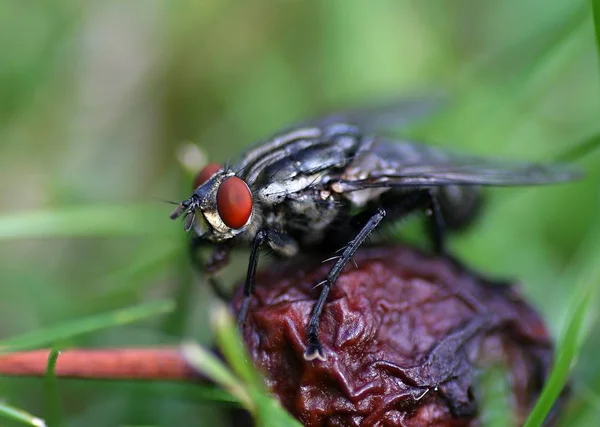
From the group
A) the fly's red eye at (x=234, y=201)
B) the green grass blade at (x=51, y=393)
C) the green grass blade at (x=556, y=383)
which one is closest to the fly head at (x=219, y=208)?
the fly's red eye at (x=234, y=201)

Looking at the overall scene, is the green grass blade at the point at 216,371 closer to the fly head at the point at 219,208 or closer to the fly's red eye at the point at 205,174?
the fly head at the point at 219,208

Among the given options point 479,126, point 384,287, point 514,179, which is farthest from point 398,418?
point 479,126

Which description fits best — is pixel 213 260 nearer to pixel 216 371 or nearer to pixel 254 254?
pixel 254 254

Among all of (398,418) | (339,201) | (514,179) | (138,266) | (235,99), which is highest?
(235,99)

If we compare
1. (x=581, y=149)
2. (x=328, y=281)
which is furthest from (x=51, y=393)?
(x=581, y=149)

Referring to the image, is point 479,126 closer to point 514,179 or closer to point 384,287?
point 514,179

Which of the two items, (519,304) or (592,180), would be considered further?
(592,180)
